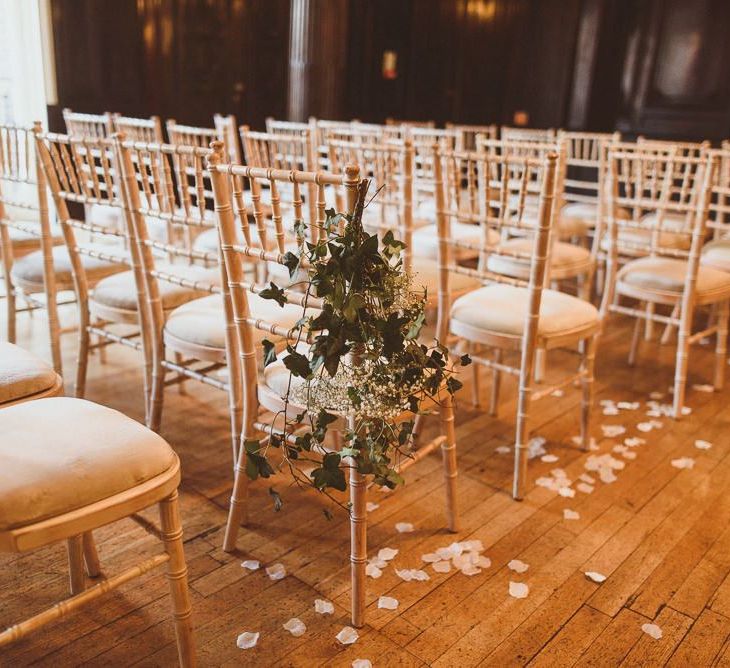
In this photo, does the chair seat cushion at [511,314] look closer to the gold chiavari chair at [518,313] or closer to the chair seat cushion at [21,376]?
the gold chiavari chair at [518,313]

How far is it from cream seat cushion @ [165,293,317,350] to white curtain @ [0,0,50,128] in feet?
12.1

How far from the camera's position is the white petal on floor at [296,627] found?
1.69 m

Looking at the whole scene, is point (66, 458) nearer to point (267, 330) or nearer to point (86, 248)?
point (267, 330)

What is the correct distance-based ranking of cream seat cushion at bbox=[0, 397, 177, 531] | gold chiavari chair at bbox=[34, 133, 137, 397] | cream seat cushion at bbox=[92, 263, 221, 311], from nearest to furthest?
cream seat cushion at bbox=[0, 397, 177, 531]
gold chiavari chair at bbox=[34, 133, 137, 397]
cream seat cushion at bbox=[92, 263, 221, 311]

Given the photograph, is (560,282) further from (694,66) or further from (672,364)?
(694,66)

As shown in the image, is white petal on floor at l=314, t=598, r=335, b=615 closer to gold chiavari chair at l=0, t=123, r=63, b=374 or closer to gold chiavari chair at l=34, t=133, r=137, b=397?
gold chiavari chair at l=34, t=133, r=137, b=397

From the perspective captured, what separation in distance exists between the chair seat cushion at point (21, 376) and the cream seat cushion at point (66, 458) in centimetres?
15

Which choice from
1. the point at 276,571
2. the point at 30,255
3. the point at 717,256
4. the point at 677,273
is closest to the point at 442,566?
the point at 276,571

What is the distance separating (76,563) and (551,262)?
91.8 inches

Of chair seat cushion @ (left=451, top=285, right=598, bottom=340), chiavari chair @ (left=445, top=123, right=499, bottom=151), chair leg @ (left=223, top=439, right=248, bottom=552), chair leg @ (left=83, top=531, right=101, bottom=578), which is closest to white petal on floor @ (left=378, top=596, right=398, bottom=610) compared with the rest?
chair leg @ (left=223, top=439, right=248, bottom=552)

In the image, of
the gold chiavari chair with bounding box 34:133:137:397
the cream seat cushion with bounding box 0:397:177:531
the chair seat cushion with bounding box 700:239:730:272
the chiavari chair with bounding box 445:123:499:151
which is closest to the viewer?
Answer: the cream seat cushion with bounding box 0:397:177:531

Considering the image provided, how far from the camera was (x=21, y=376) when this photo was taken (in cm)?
164

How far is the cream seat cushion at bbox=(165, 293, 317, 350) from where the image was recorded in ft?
6.98

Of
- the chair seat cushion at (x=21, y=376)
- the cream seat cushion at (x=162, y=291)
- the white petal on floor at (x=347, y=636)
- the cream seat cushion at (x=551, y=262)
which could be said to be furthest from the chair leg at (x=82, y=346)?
the cream seat cushion at (x=551, y=262)
